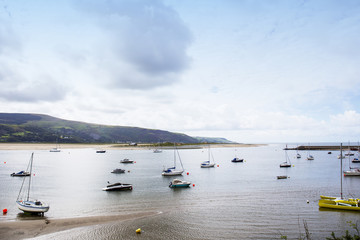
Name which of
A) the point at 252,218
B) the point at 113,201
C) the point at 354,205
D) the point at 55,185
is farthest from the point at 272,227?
the point at 55,185

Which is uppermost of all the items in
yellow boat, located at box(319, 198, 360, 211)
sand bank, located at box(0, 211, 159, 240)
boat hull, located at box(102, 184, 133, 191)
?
yellow boat, located at box(319, 198, 360, 211)

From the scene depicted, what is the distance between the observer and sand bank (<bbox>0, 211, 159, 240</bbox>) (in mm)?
24716

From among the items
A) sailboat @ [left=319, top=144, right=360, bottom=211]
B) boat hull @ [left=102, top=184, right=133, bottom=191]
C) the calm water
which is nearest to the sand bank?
the calm water

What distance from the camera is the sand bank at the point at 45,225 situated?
24.7 metres

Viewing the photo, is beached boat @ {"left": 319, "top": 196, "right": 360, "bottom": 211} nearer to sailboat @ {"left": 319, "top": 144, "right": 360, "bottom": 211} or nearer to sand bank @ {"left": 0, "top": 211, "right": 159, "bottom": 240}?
sailboat @ {"left": 319, "top": 144, "right": 360, "bottom": 211}

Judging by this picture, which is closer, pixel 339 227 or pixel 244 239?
pixel 244 239

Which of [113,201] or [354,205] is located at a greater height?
[354,205]

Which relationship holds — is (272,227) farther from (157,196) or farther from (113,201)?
(113,201)

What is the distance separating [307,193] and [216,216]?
21.7m

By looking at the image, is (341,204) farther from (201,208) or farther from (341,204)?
(201,208)

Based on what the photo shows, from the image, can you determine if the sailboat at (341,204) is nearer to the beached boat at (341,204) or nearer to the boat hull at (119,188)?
the beached boat at (341,204)

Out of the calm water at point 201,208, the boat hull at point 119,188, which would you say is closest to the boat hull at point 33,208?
the calm water at point 201,208

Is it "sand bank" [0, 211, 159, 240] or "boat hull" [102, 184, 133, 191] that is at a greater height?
"boat hull" [102, 184, 133, 191]

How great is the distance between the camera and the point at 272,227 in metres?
26.6
